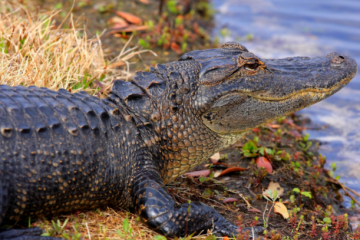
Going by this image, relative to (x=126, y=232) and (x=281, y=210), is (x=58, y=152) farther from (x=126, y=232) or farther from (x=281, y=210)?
(x=281, y=210)

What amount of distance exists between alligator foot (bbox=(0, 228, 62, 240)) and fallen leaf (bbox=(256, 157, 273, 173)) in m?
2.52

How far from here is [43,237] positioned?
272cm

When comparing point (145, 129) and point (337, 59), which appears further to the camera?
point (337, 59)

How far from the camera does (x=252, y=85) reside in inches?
A: 138

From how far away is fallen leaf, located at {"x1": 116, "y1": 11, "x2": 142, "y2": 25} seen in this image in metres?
7.52

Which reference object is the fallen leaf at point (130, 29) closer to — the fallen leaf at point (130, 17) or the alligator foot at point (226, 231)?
the fallen leaf at point (130, 17)

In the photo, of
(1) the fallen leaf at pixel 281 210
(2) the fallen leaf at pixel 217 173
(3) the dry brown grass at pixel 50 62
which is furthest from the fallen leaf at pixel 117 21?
(1) the fallen leaf at pixel 281 210

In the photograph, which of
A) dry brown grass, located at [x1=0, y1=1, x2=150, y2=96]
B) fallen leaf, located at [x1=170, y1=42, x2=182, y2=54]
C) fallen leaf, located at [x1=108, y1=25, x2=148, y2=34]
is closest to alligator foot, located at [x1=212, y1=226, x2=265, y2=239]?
dry brown grass, located at [x1=0, y1=1, x2=150, y2=96]

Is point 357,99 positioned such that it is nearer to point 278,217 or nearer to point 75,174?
point 278,217

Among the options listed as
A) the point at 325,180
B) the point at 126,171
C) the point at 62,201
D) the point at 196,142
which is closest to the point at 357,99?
the point at 325,180

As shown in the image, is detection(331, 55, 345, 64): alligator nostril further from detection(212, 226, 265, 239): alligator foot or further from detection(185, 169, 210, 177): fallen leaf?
detection(212, 226, 265, 239): alligator foot

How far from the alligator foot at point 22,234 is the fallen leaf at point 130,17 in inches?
212

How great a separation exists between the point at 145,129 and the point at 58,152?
0.78m

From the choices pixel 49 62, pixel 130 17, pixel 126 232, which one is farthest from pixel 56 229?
pixel 130 17
